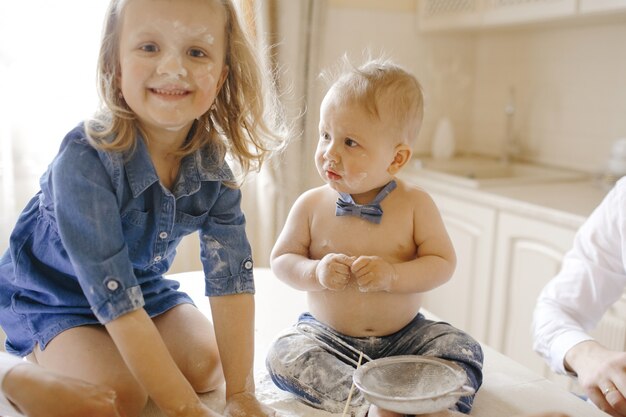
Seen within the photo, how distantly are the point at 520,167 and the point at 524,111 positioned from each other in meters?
0.24

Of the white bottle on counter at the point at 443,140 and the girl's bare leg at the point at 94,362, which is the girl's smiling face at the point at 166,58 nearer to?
the girl's bare leg at the point at 94,362

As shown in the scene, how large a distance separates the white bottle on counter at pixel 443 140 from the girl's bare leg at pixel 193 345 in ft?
5.72

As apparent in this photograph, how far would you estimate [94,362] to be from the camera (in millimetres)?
868

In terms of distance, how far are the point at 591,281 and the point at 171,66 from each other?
2.86ft

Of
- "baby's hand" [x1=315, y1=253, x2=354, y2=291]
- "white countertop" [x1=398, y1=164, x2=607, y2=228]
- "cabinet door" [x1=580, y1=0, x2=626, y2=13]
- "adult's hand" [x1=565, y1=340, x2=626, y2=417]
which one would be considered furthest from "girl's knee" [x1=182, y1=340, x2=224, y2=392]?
"cabinet door" [x1=580, y1=0, x2=626, y2=13]

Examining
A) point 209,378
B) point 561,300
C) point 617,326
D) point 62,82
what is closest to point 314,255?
point 209,378

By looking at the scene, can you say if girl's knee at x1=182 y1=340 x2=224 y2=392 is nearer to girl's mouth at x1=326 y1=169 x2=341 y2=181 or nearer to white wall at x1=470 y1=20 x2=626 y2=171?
girl's mouth at x1=326 y1=169 x2=341 y2=181

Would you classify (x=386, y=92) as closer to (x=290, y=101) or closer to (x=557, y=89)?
(x=290, y=101)

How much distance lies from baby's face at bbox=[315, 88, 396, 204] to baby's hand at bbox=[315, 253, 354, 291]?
14 cm

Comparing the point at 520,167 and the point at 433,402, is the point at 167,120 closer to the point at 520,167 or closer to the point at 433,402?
the point at 433,402

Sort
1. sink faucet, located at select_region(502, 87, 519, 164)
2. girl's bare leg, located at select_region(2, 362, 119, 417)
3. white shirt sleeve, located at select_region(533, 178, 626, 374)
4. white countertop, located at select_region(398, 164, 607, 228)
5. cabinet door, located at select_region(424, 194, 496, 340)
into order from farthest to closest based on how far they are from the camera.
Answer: sink faucet, located at select_region(502, 87, 519, 164), cabinet door, located at select_region(424, 194, 496, 340), white countertop, located at select_region(398, 164, 607, 228), white shirt sleeve, located at select_region(533, 178, 626, 374), girl's bare leg, located at select_region(2, 362, 119, 417)

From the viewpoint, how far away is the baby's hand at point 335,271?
91 centimetres

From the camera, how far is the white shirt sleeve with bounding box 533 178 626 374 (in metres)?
1.15

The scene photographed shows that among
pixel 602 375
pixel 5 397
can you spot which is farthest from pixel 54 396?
pixel 602 375
